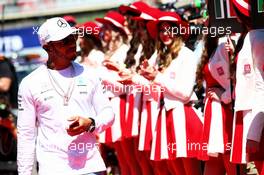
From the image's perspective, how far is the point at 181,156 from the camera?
866 cm

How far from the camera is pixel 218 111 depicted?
26.6 feet

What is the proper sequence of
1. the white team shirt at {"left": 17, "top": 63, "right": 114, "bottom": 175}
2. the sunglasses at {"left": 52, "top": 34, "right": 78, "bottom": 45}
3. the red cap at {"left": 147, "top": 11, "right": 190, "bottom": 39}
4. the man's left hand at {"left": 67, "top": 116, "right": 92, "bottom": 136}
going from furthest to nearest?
the red cap at {"left": 147, "top": 11, "right": 190, "bottom": 39}
the sunglasses at {"left": 52, "top": 34, "right": 78, "bottom": 45}
the white team shirt at {"left": 17, "top": 63, "right": 114, "bottom": 175}
the man's left hand at {"left": 67, "top": 116, "right": 92, "bottom": 136}

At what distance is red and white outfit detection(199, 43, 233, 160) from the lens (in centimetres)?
798

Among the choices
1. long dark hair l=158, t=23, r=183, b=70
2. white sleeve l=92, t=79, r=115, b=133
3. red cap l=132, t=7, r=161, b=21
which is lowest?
white sleeve l=92, t=79, r=115, b=133

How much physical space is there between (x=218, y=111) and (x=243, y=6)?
1.53m

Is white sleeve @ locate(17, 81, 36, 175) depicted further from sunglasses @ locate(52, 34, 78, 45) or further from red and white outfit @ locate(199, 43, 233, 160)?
red and white outfit @ locate(199, 43, 233, 160)

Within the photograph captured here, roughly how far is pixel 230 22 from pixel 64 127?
7.52 feet

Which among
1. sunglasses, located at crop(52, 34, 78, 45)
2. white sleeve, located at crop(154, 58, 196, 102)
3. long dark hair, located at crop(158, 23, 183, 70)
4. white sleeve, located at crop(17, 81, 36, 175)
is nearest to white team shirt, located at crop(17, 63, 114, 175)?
white sleeve, located at crop(17, 81, 36, 175)

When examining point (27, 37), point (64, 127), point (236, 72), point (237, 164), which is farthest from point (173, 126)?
point (27, 37)

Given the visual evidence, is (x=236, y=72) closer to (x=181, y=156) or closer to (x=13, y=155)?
(x=181, y=156)

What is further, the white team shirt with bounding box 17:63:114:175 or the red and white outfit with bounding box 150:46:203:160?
the red and white outfit with bounding box 150:46:203:160

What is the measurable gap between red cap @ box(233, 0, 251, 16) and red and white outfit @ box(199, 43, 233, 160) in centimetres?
115

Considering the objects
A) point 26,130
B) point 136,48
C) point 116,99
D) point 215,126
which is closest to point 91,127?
point 26,130

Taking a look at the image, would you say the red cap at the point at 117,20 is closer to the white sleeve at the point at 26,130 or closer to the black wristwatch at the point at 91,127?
the white sleeve at the point at 26,130
